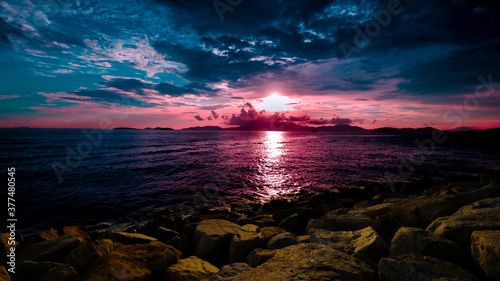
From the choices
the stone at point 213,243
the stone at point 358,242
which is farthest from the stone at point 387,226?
the stone at point 213,243

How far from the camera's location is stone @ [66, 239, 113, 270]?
5.45 meters

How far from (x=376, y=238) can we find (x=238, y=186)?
50.1 ft

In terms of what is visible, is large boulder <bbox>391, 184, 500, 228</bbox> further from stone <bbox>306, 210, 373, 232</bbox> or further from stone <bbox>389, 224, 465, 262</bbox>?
stone <bbox>389, 224, 465, 262</bbox>

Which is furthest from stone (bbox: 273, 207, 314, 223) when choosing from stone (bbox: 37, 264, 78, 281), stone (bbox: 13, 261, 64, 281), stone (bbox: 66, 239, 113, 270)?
stone (bbox: 13, 261, 64, 281)

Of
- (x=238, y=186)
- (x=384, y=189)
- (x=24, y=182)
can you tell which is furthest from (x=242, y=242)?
(x=24, y=182)

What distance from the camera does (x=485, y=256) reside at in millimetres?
3230

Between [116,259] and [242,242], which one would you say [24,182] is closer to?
[116,259]

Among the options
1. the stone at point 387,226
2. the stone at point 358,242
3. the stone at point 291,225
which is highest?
the stone at point 358,242

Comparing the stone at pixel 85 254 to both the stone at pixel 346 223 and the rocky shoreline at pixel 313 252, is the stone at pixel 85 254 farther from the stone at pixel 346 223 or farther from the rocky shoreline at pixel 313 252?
the stone at pixel 346 223

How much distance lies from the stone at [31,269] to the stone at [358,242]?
702 centimetres

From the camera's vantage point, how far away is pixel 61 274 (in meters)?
4.86

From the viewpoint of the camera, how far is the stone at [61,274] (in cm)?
478

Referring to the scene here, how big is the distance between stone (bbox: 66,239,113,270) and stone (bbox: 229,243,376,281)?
14.6 ft

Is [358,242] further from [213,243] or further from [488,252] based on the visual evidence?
[213,243]
